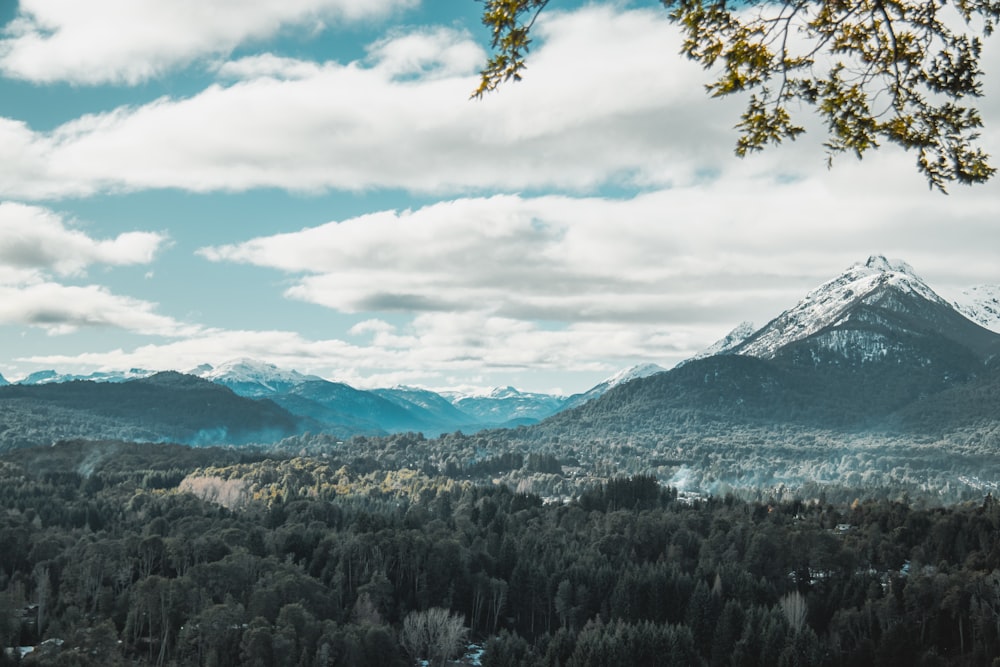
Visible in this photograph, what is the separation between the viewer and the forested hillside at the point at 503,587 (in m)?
97.8

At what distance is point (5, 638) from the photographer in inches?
3681

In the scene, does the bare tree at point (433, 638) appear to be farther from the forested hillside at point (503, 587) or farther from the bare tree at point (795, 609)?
the bare tree at point (795, 609)

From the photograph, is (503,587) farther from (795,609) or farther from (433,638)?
(795,609)

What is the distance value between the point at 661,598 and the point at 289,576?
57282mm

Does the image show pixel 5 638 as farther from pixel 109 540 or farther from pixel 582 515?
pixel 582 515

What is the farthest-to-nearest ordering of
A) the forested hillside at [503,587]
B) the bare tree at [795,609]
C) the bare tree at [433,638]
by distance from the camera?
the bare tree at [795,609]
the bare tree at [433,638]
the forested hillside at [503,587]

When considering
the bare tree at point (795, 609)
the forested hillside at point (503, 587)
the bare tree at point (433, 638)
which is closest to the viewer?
the forested hillside at point (503, 587)

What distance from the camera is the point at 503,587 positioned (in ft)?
433

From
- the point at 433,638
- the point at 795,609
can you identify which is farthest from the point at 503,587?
the point at 795,609

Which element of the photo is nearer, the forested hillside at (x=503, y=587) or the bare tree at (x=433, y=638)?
the forested hillside at (x=503, y=587)

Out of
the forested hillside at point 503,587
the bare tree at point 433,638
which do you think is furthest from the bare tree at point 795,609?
the bare tree at point 433,638

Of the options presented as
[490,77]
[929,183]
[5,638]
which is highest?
[490,77]

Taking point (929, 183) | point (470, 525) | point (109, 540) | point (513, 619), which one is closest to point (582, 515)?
point (470, 525)

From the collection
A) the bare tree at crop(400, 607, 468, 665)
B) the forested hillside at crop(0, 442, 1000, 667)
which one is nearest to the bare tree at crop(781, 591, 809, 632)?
the forested hillside at crop(0, 442, 1000, 667)
